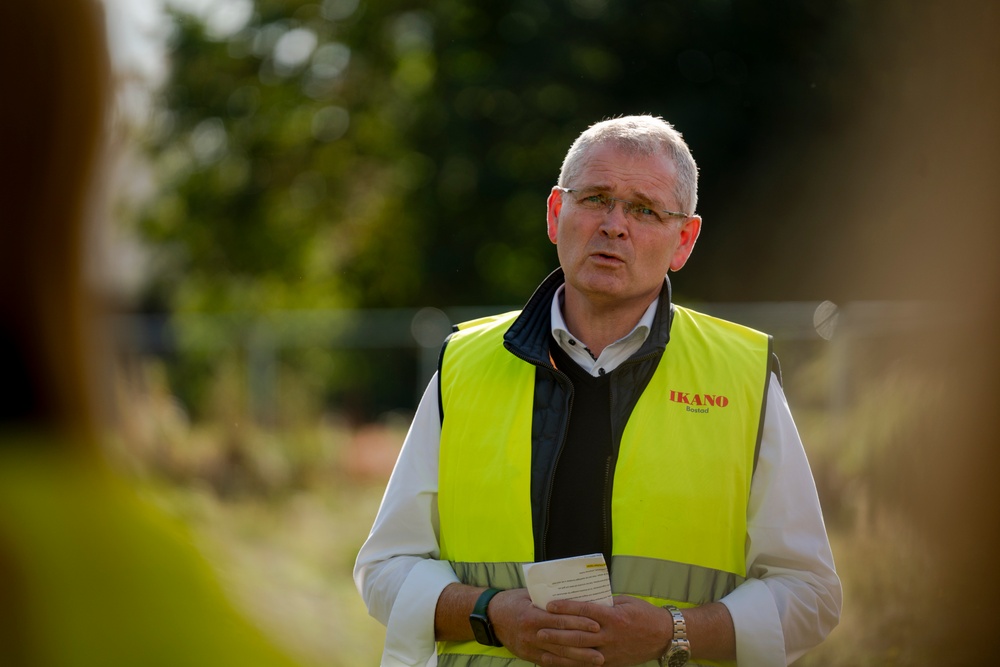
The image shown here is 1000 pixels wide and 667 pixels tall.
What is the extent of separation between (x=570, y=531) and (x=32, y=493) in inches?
76.9

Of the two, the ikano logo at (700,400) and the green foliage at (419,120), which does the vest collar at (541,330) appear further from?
the green foliage at (419,120)

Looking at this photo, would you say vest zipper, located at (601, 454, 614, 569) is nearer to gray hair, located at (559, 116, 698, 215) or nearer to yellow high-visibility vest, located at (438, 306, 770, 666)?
yellow high-visibility vest, located at (438, 306, 770, 666)

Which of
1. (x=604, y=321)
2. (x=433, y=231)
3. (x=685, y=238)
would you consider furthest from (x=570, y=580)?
(x=433, y=231)

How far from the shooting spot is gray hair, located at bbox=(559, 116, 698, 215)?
307 cm

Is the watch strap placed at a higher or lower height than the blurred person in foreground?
lower

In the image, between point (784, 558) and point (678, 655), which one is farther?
point (784, 558)

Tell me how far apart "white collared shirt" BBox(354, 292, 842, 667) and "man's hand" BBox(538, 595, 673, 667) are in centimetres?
22

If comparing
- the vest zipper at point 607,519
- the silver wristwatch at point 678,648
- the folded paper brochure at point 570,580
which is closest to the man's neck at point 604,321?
the vest zipper at point 607,519

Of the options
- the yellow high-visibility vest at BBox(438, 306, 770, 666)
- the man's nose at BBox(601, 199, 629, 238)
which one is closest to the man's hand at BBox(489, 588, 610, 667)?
the yellow high-visibility vest at BBox(438, 306, 770, 666)

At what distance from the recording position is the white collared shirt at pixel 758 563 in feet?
9.09

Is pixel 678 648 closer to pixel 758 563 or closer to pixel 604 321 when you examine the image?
pixel 758 563

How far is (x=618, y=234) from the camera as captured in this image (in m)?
3.06

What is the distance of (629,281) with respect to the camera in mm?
3023

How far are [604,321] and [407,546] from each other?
0.81 metres
